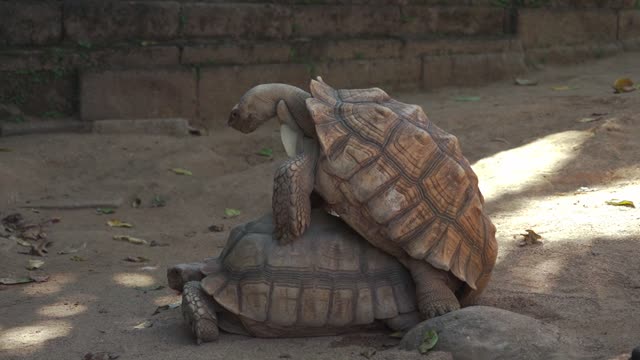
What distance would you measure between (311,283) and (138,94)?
4596 millimetres

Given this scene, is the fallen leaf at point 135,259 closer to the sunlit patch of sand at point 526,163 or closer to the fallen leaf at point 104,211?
the fallen leaf at point 104,211

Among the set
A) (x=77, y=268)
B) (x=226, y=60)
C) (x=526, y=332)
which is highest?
(x=226, y=60)

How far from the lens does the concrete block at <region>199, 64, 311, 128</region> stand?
827 centimetres

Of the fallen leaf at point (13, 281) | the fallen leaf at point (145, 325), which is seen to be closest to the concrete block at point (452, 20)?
the fallen leaf at point (13, 281)

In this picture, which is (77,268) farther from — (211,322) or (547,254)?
(547,254)

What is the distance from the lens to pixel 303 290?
3855 mm

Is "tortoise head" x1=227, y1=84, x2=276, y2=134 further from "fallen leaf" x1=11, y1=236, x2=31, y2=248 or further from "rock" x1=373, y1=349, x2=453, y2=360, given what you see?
"fallen leaf" x1=11, y1=236, x2=31, y2=248

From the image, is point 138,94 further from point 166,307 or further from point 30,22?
point 166,307

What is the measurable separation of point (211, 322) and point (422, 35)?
634cm

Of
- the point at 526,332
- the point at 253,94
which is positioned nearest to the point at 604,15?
the point at 253,94

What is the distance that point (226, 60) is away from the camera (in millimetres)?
8352

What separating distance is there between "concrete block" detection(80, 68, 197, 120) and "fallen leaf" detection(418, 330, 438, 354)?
506cm

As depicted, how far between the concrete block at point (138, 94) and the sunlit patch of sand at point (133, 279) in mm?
3103

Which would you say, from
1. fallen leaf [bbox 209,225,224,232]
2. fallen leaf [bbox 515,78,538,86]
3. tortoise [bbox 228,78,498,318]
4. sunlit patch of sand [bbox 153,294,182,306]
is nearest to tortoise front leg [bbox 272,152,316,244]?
tortoise [bbox 228,78,498,318]
